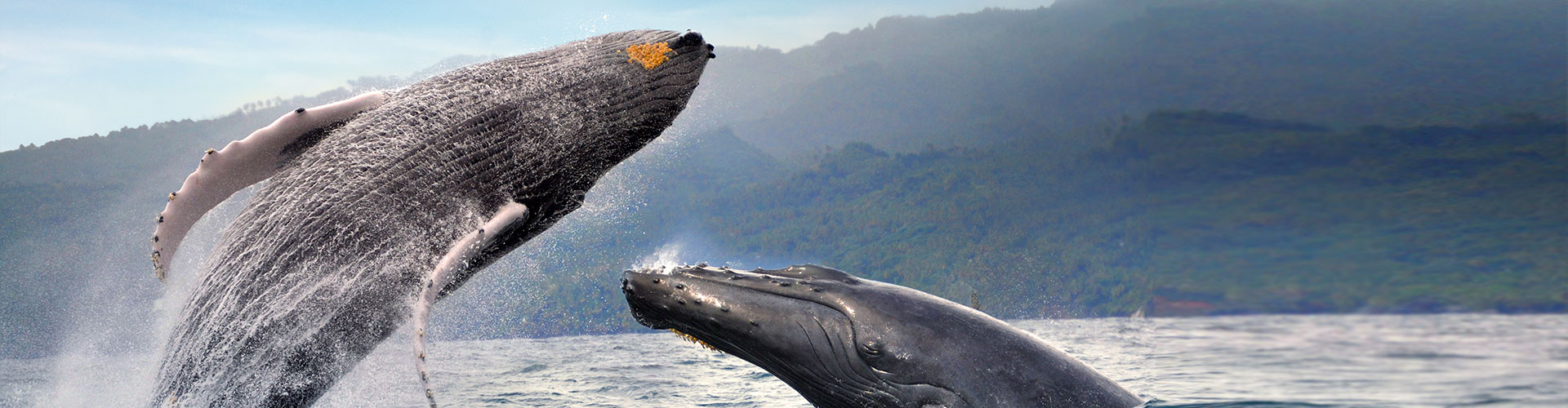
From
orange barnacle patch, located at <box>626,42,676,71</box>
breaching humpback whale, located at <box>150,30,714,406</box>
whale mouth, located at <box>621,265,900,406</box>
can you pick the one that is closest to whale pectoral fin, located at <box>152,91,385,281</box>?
breaching humpback whale, located at <box>150,30,714,406</box>

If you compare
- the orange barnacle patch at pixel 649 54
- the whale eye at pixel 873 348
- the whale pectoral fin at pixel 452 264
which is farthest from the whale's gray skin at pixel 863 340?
the orange barnacle patch at pixel 649 54

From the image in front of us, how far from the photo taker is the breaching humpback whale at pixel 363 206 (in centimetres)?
539

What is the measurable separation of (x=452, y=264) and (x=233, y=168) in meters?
1.61

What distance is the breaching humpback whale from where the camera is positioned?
539cm

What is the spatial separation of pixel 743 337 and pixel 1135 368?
971 inches

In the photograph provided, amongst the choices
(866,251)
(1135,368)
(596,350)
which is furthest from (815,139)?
(1135,368)

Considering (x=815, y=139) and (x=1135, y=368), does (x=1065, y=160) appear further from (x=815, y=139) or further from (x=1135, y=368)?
(x=1135, y=368)

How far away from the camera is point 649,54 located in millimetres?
6090

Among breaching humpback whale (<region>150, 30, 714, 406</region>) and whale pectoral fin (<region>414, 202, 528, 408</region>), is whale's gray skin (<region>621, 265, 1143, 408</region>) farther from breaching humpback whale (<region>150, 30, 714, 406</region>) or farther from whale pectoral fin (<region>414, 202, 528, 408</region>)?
breaching humpback whale (<region>150, 30, 714, 406</region>)

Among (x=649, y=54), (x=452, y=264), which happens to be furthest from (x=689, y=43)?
(x=452, y=264)

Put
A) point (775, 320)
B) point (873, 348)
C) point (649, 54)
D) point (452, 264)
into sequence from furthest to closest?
point (649, 54) < point (452, 264) < point (775, 320) < point (873, 348)

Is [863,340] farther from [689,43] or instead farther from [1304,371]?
[1304,371]

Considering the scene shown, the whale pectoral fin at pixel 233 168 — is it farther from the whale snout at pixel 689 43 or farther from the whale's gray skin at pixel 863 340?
the whale's gray skin at pixel 863 340

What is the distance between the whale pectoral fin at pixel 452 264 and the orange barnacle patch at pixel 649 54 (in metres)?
1.28
